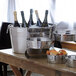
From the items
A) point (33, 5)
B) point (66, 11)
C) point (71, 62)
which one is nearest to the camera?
point (71, 62)

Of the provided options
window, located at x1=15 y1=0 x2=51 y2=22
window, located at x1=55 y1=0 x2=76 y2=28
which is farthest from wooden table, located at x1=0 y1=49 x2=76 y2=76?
window, located at x1=15 y1=0 x2=51 y2=22

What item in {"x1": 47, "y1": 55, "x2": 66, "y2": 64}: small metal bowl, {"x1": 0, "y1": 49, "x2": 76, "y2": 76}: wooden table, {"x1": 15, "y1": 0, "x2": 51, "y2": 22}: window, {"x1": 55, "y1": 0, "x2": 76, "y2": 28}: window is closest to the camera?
{"x1": 0, "y1": 49, "x2": 76, "y2": 76}: wooden table

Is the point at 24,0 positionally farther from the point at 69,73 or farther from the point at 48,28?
the point at 69,73

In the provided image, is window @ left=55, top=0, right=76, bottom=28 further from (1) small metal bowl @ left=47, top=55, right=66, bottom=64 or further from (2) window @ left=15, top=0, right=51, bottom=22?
(1) small metal bowl @ left=47, top=55, right=66, bottom=64

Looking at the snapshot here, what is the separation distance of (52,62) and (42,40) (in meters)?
0.20

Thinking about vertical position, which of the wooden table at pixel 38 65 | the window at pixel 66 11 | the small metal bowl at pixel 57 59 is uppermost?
the window at pixel 66 11

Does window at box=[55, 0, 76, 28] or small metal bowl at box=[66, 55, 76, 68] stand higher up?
window at box=[55, 0, 76, 28]

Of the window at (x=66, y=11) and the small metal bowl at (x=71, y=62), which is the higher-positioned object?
the window at (x=66, y=11)

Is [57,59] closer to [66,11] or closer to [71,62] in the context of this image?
[71,62]

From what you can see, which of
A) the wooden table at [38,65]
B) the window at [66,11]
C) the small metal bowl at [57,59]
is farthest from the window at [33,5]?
the small metal bowl at [57,59]

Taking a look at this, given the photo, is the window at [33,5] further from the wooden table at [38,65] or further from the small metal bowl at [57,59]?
the small metal bowl at [57,59]

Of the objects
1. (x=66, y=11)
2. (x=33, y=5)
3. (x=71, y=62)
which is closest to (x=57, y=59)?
(x=71, y=62)

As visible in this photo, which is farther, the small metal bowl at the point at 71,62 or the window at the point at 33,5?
the window at the point at 33,5

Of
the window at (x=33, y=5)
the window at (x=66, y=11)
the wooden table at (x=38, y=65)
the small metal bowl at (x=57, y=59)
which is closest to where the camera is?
the wooden table at (x=38, y=65)
